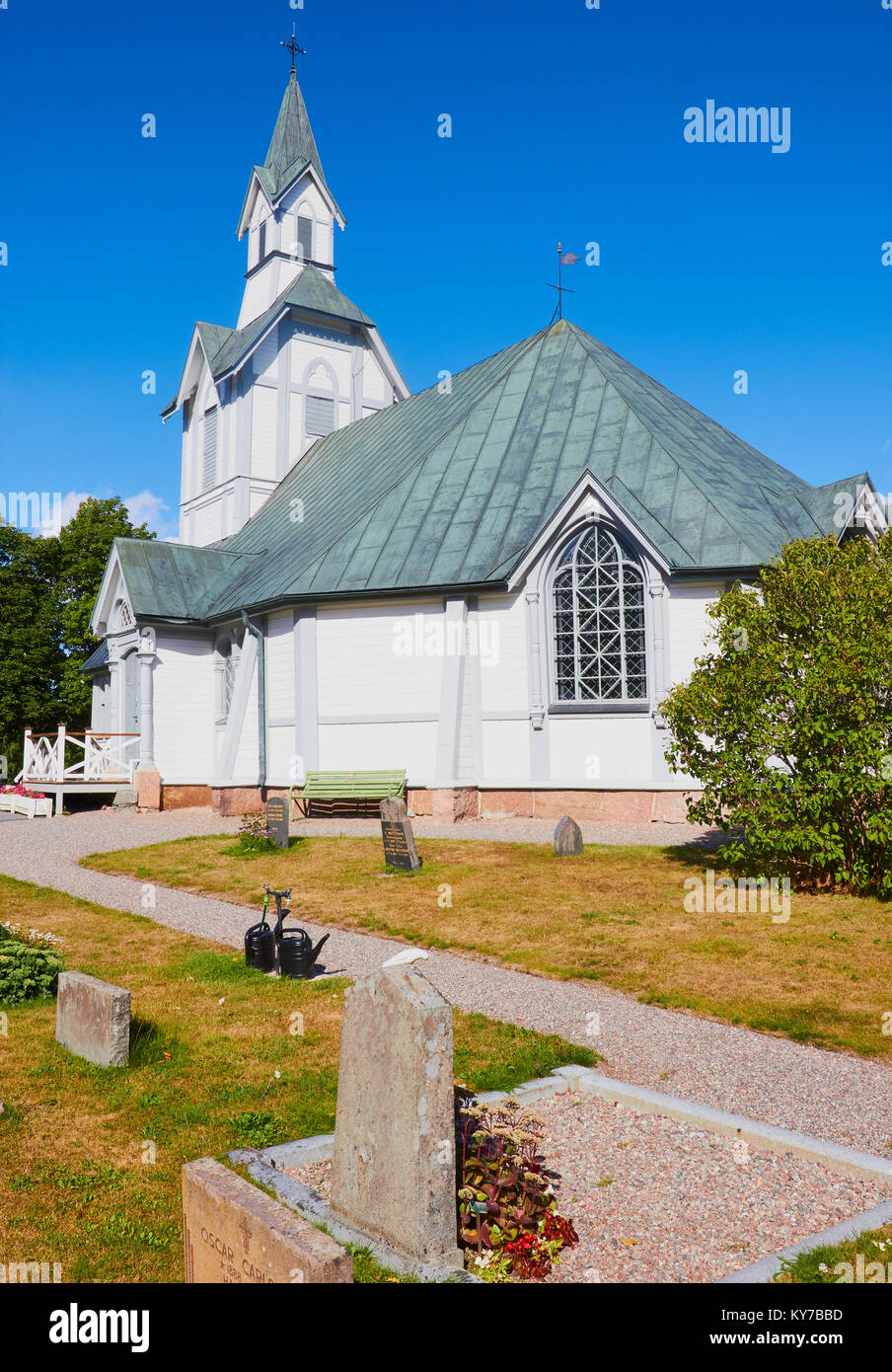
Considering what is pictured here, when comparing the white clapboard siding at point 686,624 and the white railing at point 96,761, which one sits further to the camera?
the white railing at point 96,761

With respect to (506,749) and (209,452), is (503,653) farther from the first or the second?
(209,452)

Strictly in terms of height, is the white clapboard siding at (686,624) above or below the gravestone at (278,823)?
above

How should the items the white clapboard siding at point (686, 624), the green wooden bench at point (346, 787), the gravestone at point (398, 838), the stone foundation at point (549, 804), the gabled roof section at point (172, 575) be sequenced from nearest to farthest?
1. the gravestone at point (398, 838)
2. the stone foundation at point (549, 804)
3. the white clapboard siding at point (686, 624)
4. the green wooden bench at point (346, 787)
5. the gabled roof section at point (172, 575)

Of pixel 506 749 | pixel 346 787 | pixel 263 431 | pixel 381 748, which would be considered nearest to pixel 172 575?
pixel 263 431

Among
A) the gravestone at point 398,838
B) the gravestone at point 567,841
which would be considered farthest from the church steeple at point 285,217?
the gravestone at point 567,841

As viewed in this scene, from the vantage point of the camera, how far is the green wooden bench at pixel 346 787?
Answer: 20797 mm

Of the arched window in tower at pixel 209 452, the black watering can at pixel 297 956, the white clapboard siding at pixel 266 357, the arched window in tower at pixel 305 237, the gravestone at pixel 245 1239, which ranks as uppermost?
the arched window in tower at pixel 305 237

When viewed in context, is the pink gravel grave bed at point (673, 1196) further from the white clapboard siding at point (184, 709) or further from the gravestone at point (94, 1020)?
the white clapboard siding at point (184, 709)

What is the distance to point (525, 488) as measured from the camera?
2161 cm

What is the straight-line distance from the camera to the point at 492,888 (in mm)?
13102

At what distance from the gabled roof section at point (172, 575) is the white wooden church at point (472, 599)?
0.07 meters

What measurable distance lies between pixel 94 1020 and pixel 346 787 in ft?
47.3
